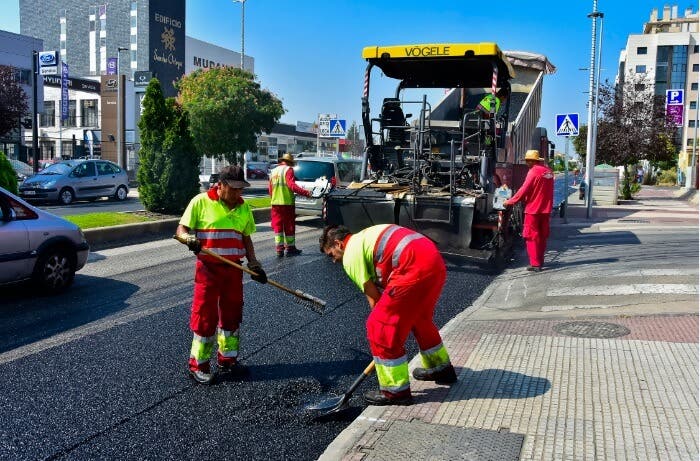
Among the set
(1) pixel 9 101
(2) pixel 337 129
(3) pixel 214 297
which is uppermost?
(1) pixel 9 101

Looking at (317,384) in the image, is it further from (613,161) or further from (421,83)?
(613,161)

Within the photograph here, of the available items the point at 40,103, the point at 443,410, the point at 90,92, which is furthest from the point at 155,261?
the point at 90,92

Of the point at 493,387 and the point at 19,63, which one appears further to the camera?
the point at 19,63

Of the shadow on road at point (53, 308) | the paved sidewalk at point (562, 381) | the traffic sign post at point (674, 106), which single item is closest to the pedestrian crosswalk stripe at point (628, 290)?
the paved sidewalk at point (562, 381)

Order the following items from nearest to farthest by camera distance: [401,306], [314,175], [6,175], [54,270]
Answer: [401,306]
[54,270]
[6,175]
[314,175]

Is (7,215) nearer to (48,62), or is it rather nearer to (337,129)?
(337,129)

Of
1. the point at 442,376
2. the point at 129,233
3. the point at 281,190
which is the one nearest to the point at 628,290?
the point at 442,376

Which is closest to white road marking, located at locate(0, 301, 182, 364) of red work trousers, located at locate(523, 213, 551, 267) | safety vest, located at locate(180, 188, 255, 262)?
A: safety vest, located at locate(180, 188, 255, 262)

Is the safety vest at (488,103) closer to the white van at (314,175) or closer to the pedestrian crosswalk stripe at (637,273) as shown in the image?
the pedestrian crosswalk stripe at (637,273)

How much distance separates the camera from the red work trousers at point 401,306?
4152 millimetres

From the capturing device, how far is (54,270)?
7.72 m

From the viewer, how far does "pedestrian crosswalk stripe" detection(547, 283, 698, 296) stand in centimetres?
757

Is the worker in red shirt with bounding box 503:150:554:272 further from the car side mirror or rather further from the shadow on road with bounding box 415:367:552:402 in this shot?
the car side mirror

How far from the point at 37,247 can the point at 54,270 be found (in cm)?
38
